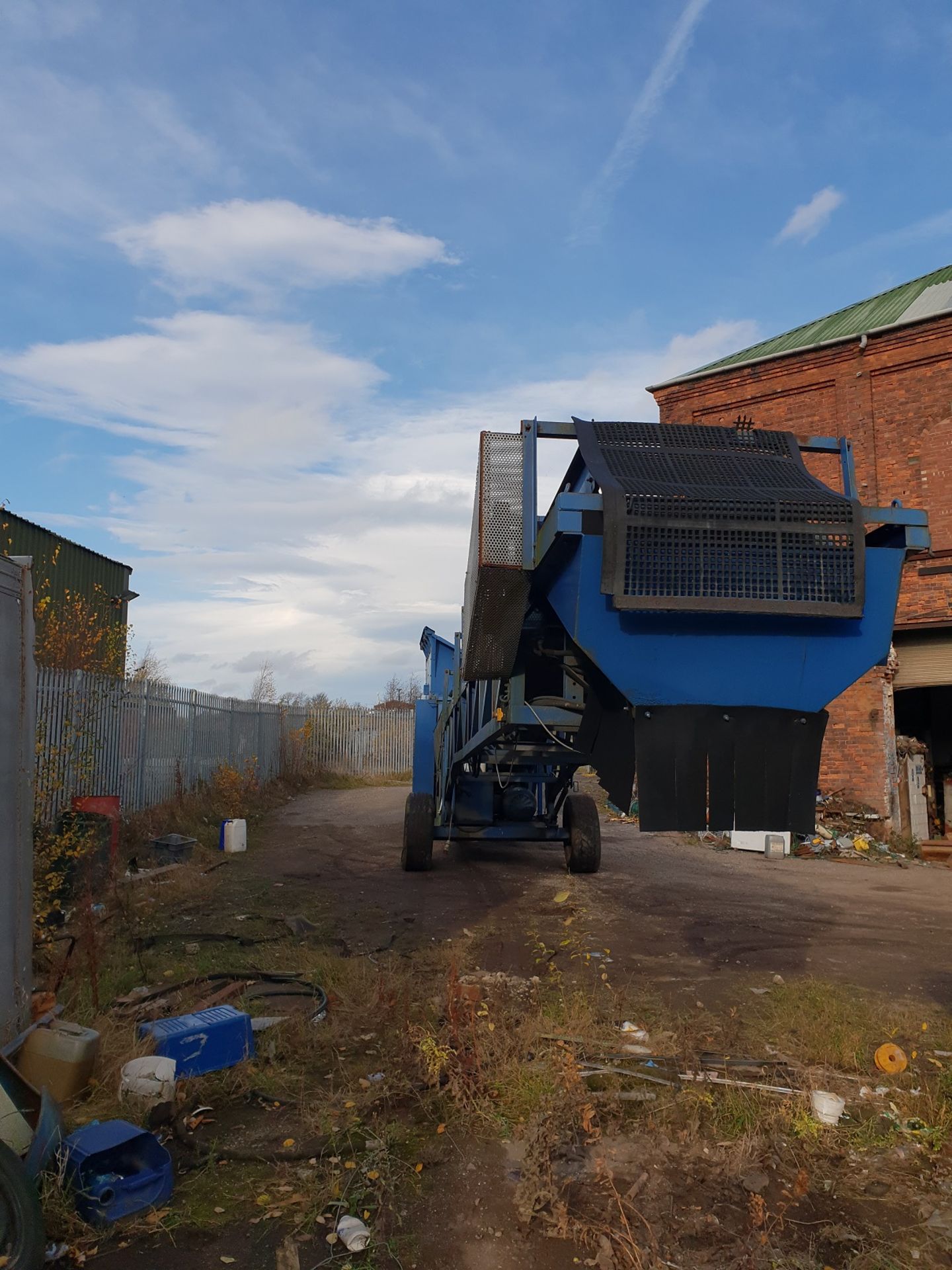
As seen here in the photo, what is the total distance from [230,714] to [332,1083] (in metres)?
13.9

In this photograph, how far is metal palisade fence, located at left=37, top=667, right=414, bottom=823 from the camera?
8.89 meters

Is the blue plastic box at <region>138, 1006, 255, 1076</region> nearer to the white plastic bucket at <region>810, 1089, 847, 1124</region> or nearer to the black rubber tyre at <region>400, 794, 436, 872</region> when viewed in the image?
the white plastic bucket at <region>810, 1089, 847, 1124</region>

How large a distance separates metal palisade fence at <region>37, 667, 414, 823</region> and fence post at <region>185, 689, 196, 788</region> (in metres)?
0.02

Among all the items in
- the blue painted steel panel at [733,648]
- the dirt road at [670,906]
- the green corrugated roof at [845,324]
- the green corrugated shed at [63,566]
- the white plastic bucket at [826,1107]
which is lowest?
the dirt road at [670,906]

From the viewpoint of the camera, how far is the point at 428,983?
18.4 ft

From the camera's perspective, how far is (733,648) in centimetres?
400

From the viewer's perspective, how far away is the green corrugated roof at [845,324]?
51.3ft

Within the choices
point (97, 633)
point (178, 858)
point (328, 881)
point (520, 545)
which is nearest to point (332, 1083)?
point (520, 545)

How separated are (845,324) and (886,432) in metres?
2.96

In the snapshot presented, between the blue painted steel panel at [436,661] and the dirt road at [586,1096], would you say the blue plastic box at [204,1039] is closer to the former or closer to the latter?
the dirt road at [586,1096]

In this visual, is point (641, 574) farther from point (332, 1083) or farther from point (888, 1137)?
point (332, 1083)

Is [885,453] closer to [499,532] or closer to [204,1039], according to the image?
[499,532]

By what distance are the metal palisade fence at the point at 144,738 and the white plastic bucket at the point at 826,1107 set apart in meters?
6.02

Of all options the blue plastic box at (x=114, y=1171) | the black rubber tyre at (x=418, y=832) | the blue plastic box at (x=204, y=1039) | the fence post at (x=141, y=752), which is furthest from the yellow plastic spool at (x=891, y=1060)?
the fence post at (x=141, y=752)
